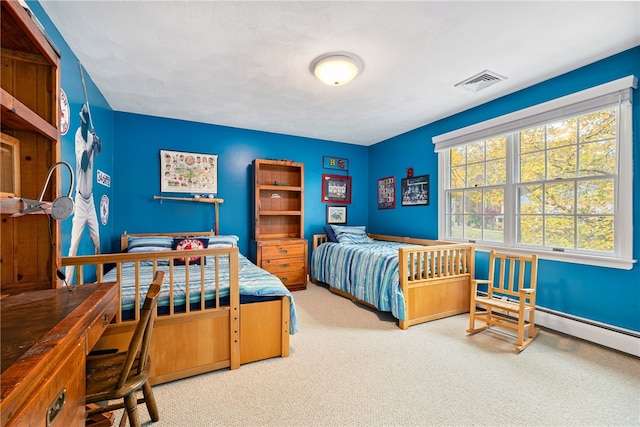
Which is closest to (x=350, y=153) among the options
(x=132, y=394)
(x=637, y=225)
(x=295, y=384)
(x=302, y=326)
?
(x=302, y=326)

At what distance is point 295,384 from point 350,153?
3976 mm

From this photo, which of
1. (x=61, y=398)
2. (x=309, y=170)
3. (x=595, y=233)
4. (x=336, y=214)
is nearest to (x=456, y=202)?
(x=595, y=233)

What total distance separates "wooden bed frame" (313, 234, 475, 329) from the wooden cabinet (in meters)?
1.23

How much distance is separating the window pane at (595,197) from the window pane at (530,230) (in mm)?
353

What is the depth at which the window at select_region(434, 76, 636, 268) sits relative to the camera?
2236 mm

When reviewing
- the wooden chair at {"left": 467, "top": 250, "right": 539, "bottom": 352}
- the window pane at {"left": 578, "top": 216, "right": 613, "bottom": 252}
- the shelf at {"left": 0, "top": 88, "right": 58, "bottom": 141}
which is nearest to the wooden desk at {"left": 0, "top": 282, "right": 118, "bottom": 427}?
the shelf at {"left": 0, "top": 88, "right": 58, "bottom": 141}

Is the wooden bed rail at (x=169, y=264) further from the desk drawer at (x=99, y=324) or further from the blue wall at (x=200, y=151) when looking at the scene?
the blue wall at (x=200, y=151)

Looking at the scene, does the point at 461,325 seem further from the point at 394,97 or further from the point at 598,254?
the point at 394,97

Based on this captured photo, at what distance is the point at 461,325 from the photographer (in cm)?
273

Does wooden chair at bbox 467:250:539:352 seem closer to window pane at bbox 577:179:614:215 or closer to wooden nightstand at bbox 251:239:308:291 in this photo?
window pane at bbox 577:179:614:215

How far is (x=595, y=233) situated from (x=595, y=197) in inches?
12.3

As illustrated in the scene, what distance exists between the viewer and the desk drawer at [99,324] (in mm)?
1017

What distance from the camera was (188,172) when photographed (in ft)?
12.3

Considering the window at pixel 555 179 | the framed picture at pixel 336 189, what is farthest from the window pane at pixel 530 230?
the framed picture at pixel 336 189
